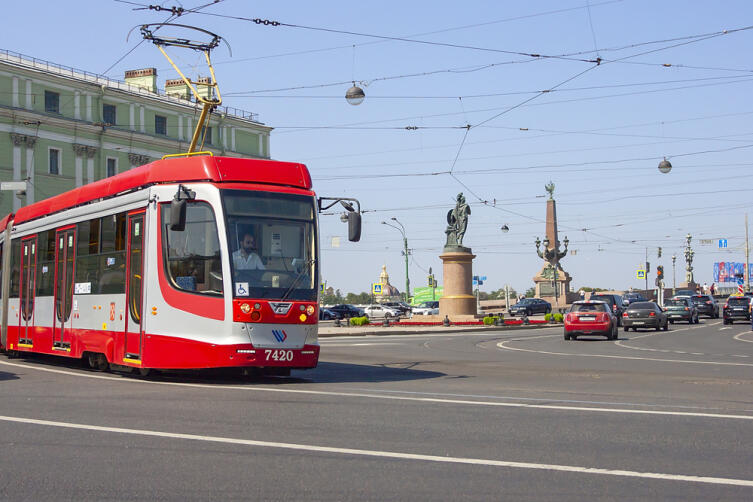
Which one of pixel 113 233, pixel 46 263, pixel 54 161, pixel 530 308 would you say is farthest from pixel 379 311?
pixel 113 233

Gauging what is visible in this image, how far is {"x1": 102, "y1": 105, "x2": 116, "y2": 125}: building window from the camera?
6256 centimetres

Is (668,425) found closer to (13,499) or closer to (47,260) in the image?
(13,499)

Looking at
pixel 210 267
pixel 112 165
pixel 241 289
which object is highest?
pixel 112 165

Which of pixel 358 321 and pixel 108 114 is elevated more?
pixel 108 114

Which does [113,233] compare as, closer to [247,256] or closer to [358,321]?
[247,256]

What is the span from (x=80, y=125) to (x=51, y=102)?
255cm

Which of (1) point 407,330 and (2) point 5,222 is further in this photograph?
(1) point 407,330

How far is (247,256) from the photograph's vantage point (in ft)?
45.4

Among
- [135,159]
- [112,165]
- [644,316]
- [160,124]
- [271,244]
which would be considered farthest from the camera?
[160,124]

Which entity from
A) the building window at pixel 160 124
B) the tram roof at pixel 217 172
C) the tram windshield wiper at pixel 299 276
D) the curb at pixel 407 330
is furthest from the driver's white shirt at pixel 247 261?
the building window at pixel 160 124

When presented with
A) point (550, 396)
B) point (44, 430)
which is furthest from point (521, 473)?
point (550, 396)

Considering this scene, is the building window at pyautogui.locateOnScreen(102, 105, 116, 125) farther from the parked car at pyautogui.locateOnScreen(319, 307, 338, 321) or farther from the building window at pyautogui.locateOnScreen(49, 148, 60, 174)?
the parked car at pyautogui.locateOnScreen(319, 307, 338, 321)

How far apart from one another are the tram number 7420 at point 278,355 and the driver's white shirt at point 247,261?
119cm

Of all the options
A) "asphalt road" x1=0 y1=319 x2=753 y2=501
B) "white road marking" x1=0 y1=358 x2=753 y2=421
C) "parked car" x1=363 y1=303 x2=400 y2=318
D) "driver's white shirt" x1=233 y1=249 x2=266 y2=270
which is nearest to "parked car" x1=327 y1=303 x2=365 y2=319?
"parked car" x1=363 y1=303 x2=400 y2=318
